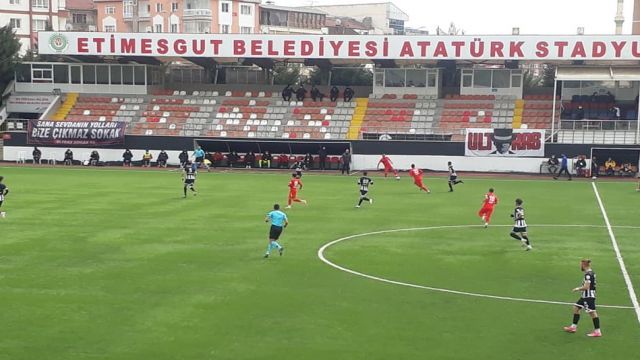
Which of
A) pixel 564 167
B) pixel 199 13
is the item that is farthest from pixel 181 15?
pixel 564 167

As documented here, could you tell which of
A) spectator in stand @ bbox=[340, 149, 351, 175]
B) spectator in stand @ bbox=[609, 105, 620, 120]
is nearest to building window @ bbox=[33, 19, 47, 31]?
spectator in stand @ bbox=[340, 149, 351, 175]

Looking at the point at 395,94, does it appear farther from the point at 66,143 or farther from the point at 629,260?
the point at 629,260

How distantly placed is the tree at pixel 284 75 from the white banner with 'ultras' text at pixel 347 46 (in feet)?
42.1

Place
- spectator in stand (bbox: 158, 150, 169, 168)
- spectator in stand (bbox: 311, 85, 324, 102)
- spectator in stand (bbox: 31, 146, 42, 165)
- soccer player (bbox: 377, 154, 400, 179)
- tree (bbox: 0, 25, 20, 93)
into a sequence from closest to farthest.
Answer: soccer player (bbox: 377, 154, 400, 179) → spectator in stand (bbox: 158, 150, 169, 168) → spectator in stand (bbox: 31, 146, 42, 165) → spectator in stand (bbox: 311, 85, 324, 102) → tree (bbox: 0, 25, 20, 93)

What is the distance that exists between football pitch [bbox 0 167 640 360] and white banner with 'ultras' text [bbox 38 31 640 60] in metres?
23.7

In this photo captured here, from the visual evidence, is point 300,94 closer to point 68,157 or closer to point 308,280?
point 68,157

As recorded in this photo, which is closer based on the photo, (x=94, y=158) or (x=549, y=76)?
(x=94, y=158)

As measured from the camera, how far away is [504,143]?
55406 mm

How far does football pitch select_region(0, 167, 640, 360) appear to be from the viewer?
1543 centimetres

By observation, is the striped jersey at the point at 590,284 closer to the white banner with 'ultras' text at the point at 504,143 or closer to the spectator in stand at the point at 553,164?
the spectator in stand at the point at 553,164

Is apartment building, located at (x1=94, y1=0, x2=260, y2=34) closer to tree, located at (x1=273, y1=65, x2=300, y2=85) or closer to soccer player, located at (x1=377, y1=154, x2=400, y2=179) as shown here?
tree, located at (x1=273, y1=65, x2=300, y2=85)

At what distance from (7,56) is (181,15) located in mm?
47133

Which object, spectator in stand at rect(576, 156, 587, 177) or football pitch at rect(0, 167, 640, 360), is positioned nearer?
football pitch at rect(0, 167, 640, 360)

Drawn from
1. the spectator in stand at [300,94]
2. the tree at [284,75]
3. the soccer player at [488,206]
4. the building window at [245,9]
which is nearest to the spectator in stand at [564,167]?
the soccer player at [488,206]
